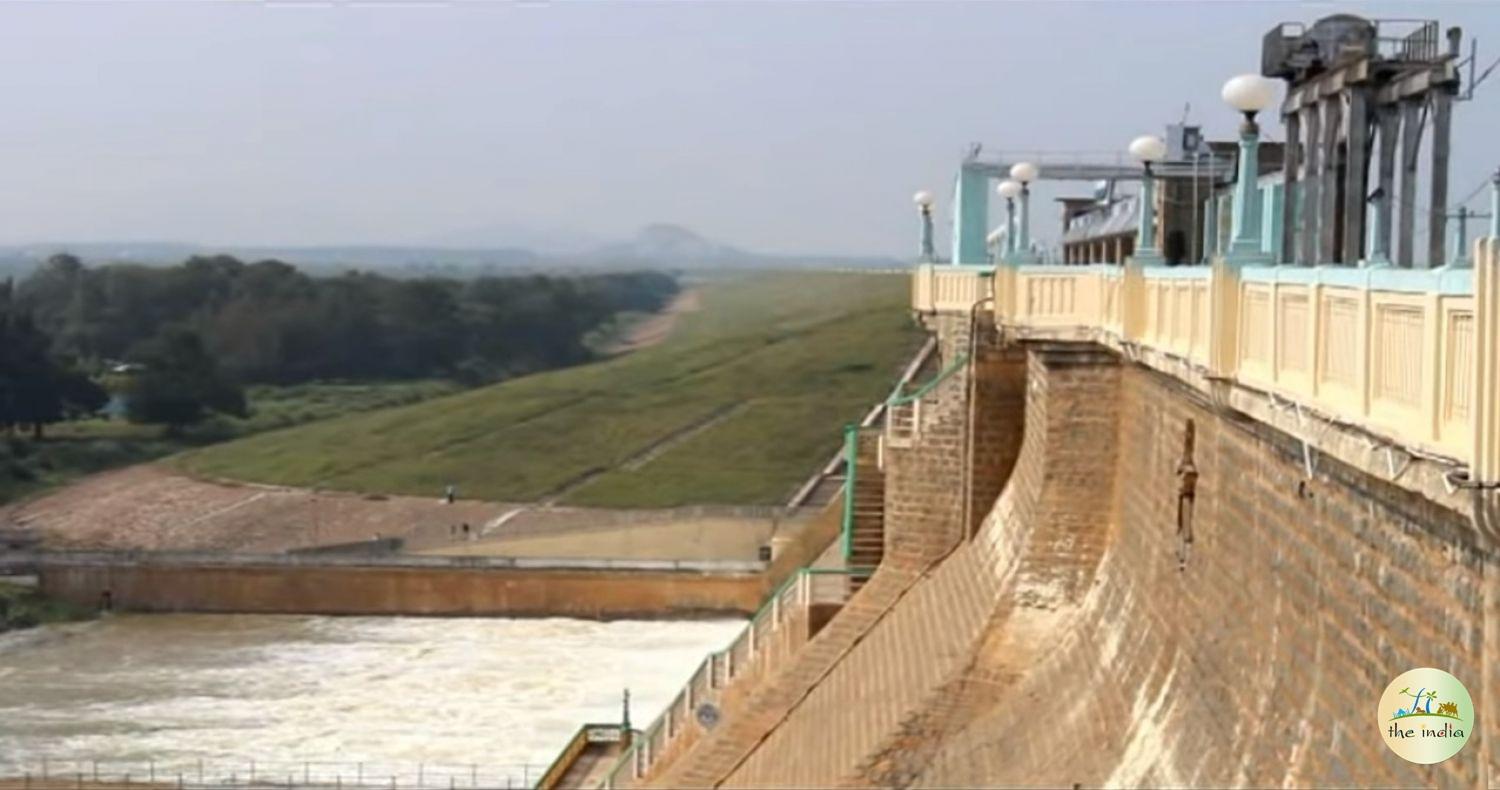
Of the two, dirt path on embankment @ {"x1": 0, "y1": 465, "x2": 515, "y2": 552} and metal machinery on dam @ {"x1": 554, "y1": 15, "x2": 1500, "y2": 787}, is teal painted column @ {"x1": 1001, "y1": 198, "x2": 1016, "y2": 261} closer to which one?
metal machinery on dam @ {"x1": 554, "y1": 15, "x2": 1500, "y2": 787}

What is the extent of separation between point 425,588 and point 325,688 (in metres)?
7.74

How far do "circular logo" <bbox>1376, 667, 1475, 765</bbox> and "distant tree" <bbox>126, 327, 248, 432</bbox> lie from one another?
227 feet

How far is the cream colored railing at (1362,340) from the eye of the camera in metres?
5.53

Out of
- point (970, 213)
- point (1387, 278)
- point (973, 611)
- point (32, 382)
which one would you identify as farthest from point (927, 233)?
point (32, 382)

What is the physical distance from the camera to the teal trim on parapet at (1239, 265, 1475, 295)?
5891 millimetres

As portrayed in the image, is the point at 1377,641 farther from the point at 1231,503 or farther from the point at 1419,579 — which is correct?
the point at 1231,503

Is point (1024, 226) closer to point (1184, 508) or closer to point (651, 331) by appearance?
point (1184, 508)

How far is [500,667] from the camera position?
36.7 metres

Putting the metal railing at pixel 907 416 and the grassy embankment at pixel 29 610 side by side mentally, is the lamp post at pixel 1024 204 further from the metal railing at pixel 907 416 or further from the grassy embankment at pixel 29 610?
the grassy embankment at pixel 29 610

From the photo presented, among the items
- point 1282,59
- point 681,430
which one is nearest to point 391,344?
point 681,430

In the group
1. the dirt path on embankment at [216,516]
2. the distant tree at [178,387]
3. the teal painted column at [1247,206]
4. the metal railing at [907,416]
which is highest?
the teal painted column at [1247,206]

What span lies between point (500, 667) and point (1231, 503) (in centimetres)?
2735

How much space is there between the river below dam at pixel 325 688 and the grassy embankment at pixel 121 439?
24221 mm

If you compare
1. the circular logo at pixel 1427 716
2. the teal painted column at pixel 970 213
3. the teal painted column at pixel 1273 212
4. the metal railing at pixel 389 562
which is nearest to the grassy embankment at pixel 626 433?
the metal railing at pixel 389 562
